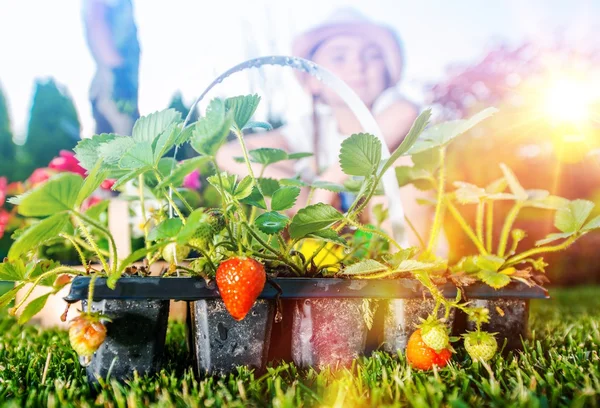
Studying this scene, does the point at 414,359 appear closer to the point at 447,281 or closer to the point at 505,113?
the point at 447,281

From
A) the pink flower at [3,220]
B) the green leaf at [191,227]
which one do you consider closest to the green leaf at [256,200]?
the green leaf at [191,227]

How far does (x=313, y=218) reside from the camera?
2.32 ft

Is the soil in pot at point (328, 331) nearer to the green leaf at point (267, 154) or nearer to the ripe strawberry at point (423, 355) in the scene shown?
the ripe strawberry at point (423, 355)

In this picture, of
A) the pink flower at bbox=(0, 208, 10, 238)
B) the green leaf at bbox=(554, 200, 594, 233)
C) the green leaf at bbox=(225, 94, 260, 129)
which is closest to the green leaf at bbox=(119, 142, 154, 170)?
the green leaf at bbox=(225, 94, 260, 129)

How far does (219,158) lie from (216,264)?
1.92 metres

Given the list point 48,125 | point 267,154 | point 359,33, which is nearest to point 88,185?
point 267,154

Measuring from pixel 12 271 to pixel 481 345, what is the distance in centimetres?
74

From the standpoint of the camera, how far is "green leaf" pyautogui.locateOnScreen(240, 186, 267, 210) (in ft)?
2.61

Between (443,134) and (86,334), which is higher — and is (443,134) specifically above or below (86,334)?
above

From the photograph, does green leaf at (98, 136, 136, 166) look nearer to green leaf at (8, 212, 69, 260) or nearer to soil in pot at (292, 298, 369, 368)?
green leaf at (8, 212, 69, 260)

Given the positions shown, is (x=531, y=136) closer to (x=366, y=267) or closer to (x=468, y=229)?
(x=468, y=229)

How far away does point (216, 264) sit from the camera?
0.74 m

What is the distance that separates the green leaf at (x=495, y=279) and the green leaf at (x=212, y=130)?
51 centimetres

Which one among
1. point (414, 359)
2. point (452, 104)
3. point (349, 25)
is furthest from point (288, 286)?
point (452, 104)
